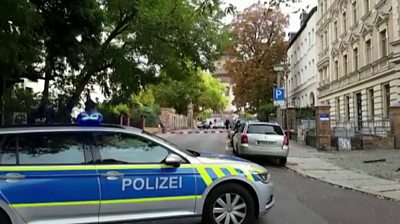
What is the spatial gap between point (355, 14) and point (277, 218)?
3065cm

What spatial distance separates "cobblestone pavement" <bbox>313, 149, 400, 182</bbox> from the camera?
14.7m

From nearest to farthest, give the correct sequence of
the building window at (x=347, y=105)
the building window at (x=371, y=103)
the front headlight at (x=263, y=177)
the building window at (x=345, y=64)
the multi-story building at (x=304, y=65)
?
the front headlight at (x=263, y=177)
the building window at (x=371, y=103)
the building window at (x=347, y=105)
the building window at (x=345, y=64)
the multi-story building at (x=304, y=65)

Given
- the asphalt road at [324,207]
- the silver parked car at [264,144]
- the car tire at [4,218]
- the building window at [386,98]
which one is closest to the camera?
the car tire at [4,218]

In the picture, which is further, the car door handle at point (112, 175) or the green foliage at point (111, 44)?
the green foliage at point (111, 44)

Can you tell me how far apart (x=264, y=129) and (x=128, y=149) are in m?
11.9

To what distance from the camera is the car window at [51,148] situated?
20.5 feet

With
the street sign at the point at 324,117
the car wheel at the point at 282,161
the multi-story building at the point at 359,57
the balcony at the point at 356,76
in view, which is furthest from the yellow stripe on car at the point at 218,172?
the balcony at the point at 356,76

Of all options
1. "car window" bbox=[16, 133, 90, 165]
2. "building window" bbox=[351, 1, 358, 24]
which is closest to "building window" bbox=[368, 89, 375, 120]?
"building window" bbox=[351, 1, 358, 24]

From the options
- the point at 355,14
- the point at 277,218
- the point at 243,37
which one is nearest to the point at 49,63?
the point at 277,218

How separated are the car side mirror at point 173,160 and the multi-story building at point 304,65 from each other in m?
39.8

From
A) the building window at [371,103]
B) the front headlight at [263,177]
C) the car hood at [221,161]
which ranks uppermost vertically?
the building window at [371,103]

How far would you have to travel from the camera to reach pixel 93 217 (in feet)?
20.6

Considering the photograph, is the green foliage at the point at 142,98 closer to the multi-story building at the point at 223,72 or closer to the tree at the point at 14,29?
the multi-story building at the point at 223,72

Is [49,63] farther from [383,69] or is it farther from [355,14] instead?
[355,14]
